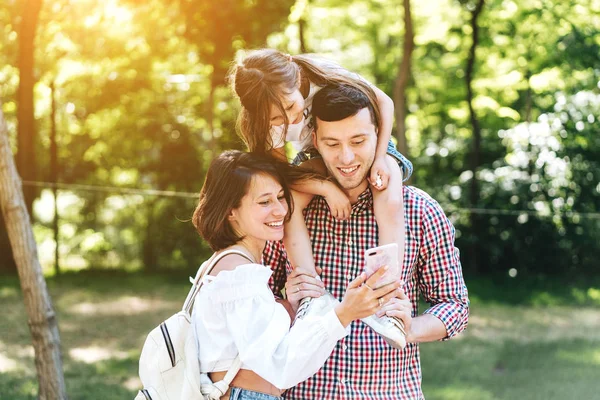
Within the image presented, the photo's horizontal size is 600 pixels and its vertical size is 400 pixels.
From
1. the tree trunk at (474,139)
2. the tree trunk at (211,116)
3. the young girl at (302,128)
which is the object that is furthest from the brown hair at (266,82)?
the tree trunk at (474,139)

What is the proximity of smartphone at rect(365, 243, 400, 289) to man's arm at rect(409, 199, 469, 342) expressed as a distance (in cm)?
36

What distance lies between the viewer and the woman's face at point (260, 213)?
2543mm

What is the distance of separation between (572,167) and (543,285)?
177 cm

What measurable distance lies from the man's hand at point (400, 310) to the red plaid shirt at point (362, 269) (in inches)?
5.2

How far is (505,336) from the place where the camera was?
10.1 meters

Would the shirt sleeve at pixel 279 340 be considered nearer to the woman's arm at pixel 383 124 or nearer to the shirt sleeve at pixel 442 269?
the shirt sleeve at pixel 442 269

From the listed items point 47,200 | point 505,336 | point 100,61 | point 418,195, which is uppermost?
point 100,61

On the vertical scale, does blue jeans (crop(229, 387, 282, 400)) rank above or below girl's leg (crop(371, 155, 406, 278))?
below

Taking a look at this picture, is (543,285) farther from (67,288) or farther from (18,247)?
(18,247)

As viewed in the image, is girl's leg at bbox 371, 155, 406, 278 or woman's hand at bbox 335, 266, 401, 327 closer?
woman's hand at bbox 335, 266, 401, 327

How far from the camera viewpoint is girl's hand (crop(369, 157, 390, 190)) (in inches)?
107

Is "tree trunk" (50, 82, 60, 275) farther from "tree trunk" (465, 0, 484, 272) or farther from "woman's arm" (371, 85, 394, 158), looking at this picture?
"woman's arm" (371, 85, 394, 158)

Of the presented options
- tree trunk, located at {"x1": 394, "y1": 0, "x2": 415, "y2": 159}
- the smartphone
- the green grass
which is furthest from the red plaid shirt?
tree trunk, located at {"x1": 394, "y1": 0, "x2": 415, "y2": 159}

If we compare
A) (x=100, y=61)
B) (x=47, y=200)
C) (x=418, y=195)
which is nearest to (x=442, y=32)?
(x=100, y=61)
